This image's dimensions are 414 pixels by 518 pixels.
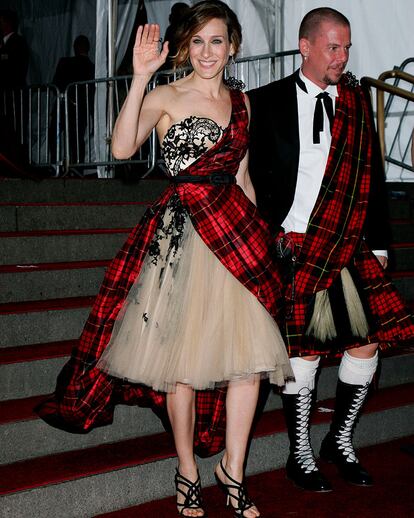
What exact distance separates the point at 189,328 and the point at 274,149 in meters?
0.95

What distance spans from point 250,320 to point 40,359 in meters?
1.31

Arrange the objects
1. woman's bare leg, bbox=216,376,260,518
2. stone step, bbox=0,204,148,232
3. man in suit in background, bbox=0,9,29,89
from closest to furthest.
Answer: woman's bare leg, bbox=216,376,260,518 → stone step, bbox=0,204,148,232 → man in suit in background, bbox=0,9,29,89

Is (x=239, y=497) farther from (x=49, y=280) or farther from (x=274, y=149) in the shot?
(x=49, y=280)

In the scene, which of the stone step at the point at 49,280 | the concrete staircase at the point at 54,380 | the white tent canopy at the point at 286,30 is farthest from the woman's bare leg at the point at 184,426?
the white tent canopy at the point at 286,30

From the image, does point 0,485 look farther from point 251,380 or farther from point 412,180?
point 412,180

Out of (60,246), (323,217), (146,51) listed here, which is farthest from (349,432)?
(60,246)

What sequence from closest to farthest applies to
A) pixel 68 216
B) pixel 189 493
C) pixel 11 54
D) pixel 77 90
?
1. pixel 189 493
2. pixel 68 216
3. pixel 77 90
4. pixel 11 54

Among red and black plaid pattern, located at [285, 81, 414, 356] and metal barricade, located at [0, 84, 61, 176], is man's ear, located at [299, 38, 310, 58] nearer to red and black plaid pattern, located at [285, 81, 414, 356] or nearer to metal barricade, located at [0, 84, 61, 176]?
red and black plaid pattern, located at [285, 81, 414, 356]

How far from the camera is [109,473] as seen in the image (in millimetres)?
4125

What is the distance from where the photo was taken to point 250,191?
13.7 ft

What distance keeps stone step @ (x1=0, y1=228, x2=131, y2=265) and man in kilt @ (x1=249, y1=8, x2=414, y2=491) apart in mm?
2000

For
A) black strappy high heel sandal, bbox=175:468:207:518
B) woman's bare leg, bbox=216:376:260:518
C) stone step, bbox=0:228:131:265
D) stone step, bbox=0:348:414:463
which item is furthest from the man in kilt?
stone step, bbox=0:228:131:265

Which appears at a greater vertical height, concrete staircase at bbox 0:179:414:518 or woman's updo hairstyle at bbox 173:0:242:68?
woman's updo hairstyle at bbox 173:0:242:68

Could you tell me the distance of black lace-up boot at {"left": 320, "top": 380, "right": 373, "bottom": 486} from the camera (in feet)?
14.6
